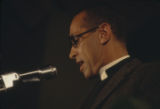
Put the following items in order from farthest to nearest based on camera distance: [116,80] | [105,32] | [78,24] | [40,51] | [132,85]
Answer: [40,51] → [78,24] → [105,32] → [116,80] → [132,85]

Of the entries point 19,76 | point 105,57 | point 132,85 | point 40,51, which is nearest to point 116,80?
point 132,85

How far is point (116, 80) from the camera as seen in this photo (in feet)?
7.92

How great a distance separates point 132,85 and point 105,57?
18.4 inches

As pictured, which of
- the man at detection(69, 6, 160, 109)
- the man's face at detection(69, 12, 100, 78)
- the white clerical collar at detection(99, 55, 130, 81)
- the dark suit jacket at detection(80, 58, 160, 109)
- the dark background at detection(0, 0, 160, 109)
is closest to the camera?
the dark suit jacket at detection(80, 58, 160, 109)

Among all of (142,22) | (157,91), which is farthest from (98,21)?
(157,91)

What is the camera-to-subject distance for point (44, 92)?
3547mm

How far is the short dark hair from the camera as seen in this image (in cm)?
262

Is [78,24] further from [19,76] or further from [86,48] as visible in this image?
[19,76]

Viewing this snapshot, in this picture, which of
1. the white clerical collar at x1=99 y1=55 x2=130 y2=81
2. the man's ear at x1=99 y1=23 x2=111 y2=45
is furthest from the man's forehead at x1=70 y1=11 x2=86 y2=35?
the white clerical collar at x1=99 y1=55 x2=130 y2=81

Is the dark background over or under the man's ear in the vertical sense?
over

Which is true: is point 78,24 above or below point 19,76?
above

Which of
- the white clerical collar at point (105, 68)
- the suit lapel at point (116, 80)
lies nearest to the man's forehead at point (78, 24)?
the white clerical collar at point (105, 68)

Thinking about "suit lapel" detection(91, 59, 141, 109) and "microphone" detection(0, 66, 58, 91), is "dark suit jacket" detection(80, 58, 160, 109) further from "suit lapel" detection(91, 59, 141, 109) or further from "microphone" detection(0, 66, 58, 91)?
"microphone" detection(0, 66, 58, 91)

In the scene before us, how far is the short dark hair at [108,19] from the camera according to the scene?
2.62m
